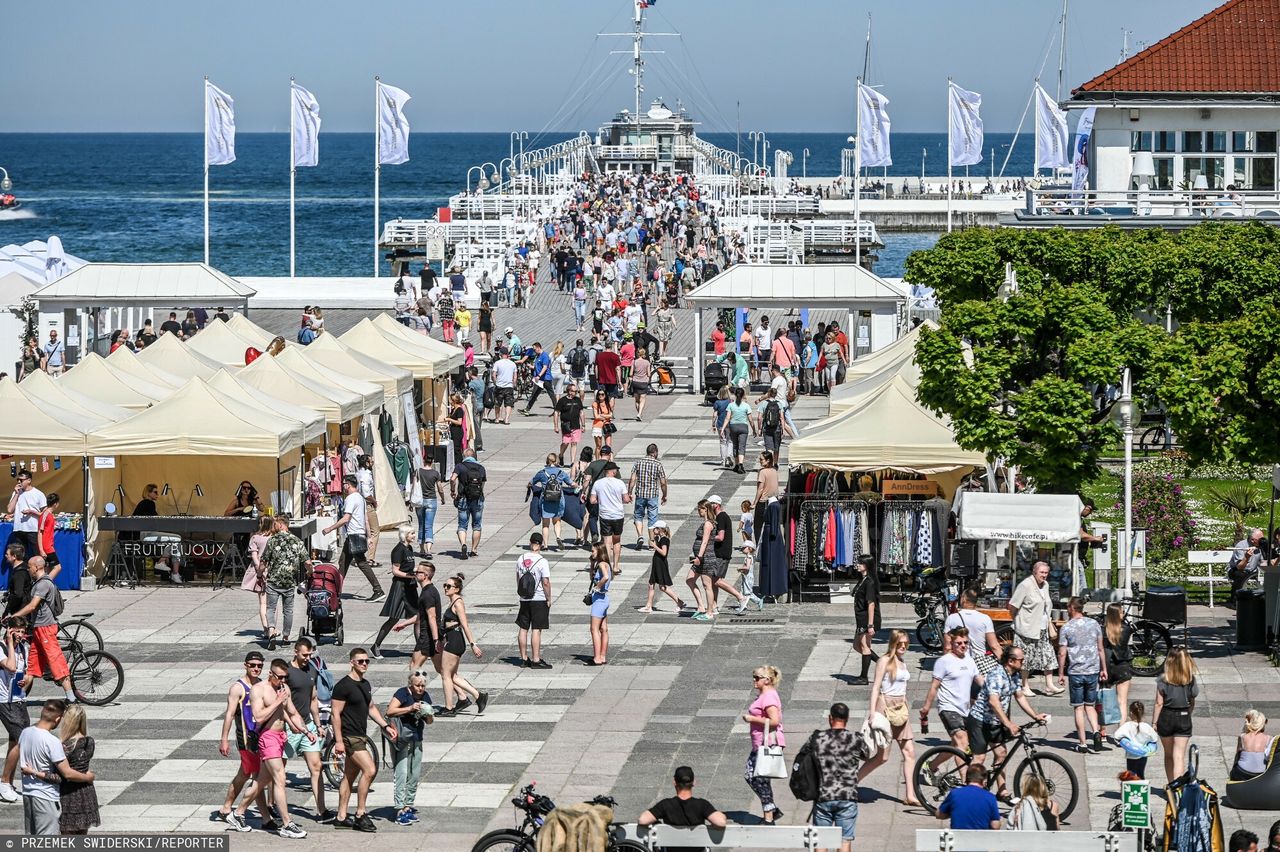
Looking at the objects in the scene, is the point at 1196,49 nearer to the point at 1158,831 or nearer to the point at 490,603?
the point at 490,603

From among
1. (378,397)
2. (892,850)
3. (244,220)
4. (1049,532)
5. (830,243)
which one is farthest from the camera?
(244,220)

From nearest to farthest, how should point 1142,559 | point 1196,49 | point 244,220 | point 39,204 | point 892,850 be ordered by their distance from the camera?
point 892,850
point 1142,559
point 1196,49
point 244,220
point 39,204

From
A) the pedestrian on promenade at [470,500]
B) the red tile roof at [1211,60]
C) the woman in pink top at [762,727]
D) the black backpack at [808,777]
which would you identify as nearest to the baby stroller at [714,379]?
the red tile roof at [1211,60]

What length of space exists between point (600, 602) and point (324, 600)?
285cm

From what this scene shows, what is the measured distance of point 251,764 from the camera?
13812 millimetres

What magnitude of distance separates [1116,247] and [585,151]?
10443 centimetres

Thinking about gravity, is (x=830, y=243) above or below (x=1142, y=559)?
above

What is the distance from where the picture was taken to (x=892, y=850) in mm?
13250

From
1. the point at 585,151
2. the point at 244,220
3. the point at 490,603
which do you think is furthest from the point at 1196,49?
the point at 244,220

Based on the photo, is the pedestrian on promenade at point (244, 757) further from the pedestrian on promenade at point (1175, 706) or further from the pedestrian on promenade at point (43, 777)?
the pedestrian on promenade at point (1175, 706)

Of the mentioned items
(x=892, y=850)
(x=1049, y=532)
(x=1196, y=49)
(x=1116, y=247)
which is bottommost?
(x=892, y=850)

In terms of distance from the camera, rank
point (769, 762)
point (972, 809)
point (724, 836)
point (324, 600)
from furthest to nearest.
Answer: point (324, 600), point (769, 762), point (972, 809), point (724, 836)

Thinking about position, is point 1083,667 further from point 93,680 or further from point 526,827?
point 93,680

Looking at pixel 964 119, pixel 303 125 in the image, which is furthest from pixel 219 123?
pixel 964 119
